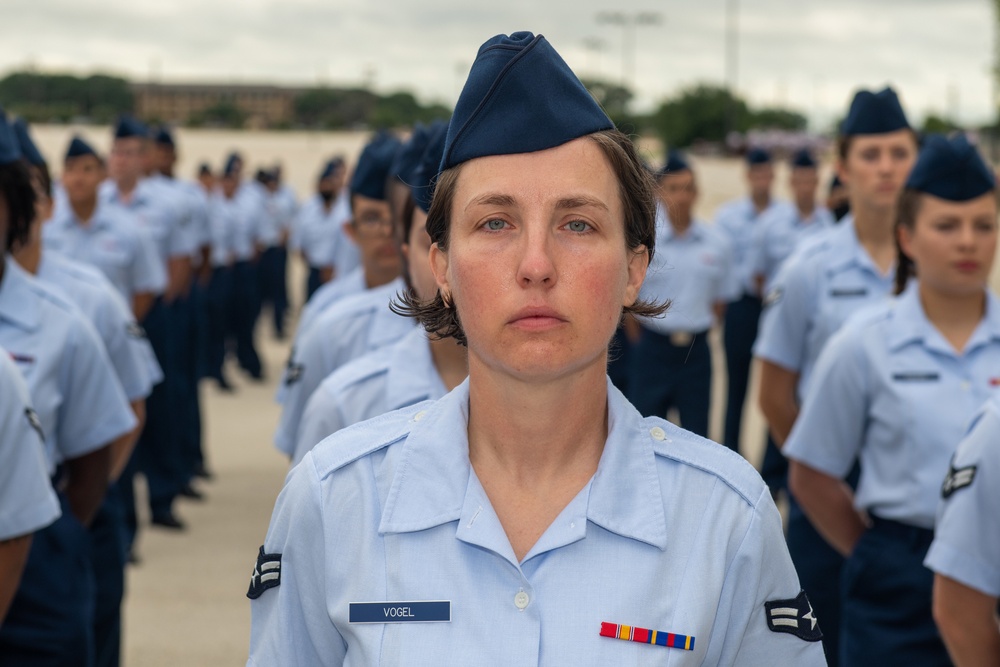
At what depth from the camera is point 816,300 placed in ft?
18.0

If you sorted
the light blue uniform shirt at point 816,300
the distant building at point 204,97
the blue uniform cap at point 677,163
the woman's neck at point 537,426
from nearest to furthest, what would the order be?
the woman's neck at point 537,426
the light blue uniform shirt at point 816,300
the blue uniform cap at point 677,163
the distant building at point 204,97

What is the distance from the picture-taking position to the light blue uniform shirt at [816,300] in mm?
5387

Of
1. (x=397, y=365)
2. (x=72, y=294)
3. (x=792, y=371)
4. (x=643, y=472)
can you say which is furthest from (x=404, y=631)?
(x=792, y=371)

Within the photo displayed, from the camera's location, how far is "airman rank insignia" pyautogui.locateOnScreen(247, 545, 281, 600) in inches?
76.5

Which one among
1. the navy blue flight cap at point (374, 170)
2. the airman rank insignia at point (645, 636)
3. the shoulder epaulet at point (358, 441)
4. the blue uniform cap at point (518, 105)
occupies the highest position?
the blue uniform cap at point (518, 105)

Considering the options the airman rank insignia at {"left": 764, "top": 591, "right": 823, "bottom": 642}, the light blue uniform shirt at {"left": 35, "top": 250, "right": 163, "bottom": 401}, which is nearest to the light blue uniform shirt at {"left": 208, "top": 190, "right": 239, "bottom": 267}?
the light blue uniform shirt at {"left": 35, "top": 250, "right": 163, "bottom": 401}

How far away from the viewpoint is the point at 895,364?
13.1 ft

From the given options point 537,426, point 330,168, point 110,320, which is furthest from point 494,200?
point 330,168

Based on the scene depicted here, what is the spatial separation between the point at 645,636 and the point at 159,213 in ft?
27.8

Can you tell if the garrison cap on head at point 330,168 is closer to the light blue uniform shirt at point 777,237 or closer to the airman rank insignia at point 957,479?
the light blue uniform shirt at point 777,237

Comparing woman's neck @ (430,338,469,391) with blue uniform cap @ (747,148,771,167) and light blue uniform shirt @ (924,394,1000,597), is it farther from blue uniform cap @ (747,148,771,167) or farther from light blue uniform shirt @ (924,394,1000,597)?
blue uniform cap @ (747,148,771,167)

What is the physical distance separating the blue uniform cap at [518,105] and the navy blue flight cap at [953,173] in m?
2.49

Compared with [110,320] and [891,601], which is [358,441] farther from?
[110,320]

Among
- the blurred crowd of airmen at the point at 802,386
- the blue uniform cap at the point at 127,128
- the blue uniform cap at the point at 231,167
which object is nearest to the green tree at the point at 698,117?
the blue uniform cap at the point at 231,167
